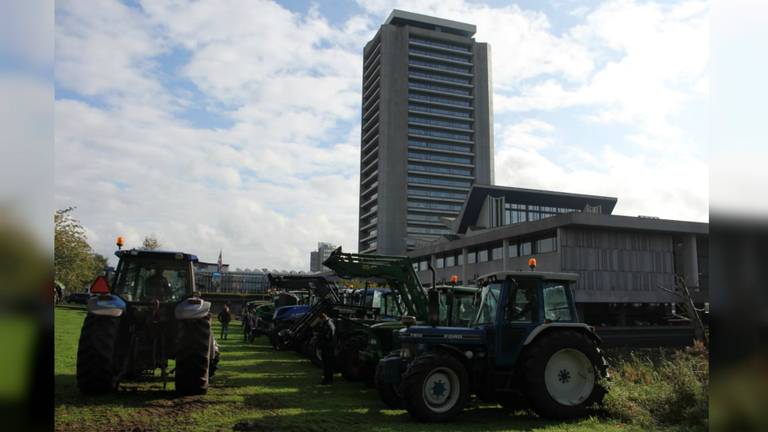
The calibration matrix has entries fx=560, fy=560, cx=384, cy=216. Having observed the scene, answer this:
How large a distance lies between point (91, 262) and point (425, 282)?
34555mm

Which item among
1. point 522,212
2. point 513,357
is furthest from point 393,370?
point 522,212

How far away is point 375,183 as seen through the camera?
12469cm

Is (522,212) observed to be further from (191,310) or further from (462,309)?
(191,310)

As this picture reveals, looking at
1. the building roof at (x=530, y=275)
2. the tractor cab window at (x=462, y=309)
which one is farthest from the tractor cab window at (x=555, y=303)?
the tractor cab window at (x=462, y=309)

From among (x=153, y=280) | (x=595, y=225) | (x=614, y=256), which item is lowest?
(x=153, y=280)

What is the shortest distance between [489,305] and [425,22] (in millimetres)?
127669

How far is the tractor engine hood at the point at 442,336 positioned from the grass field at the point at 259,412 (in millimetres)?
1215

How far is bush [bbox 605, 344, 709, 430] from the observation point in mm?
7633

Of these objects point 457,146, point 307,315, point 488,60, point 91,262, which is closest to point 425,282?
point 91,262

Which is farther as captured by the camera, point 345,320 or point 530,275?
point 345,320

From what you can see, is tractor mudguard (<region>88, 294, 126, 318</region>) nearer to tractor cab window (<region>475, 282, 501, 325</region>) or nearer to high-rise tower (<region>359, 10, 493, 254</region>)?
tractor cab window (<region>475, 282, 501, 325</region>)

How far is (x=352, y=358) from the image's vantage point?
1321 cm

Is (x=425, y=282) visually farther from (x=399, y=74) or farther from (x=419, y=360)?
(x=399, y=74)

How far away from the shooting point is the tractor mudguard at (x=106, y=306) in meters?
9.42
